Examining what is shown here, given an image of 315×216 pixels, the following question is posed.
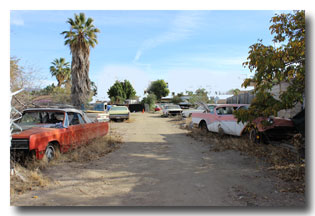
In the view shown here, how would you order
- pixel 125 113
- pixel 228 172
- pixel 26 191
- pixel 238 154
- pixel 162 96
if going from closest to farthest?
pixel 26 191, pixel 228 172, pixel 238 154, pixel 125 113, pixel 162 96

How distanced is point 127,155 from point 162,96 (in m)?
63.9

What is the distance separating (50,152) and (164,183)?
3102 millimetres

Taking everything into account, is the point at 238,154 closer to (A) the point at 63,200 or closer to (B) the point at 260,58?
(B) the point at 260,58

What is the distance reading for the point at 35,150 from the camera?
5.50 m

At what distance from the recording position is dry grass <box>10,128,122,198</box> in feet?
15.0

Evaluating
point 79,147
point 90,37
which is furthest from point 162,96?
point 79,147

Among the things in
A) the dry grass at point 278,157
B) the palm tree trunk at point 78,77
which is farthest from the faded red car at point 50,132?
the palm tree trunk at point 78,77

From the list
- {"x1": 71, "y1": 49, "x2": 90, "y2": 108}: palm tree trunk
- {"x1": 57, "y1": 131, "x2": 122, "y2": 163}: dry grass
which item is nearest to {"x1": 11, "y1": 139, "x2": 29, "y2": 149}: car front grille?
{"x1": 57, "y1": 131, "x2": 122, "y2": 163}: dry grass

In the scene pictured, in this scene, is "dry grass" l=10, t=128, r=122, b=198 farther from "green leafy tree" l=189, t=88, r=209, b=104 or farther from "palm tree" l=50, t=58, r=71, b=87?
"palm tree" l=50, t=58, r=71, b=87

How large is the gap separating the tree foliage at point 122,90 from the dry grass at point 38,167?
45713mm

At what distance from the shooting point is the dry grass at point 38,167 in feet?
15.0

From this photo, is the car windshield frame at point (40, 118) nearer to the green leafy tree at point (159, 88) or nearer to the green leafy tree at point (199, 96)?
the green leafy tree at point (199, 96)

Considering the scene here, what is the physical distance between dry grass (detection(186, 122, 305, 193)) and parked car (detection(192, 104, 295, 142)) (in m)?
0.35

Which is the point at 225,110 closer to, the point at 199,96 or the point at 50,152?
the point at 50,152
